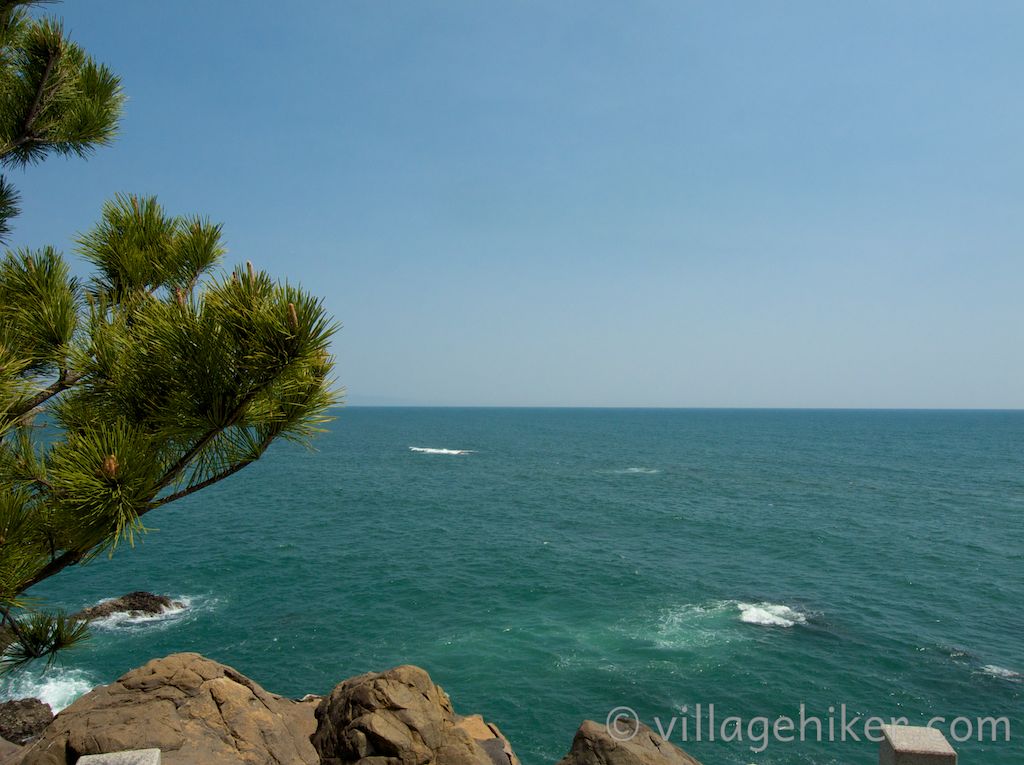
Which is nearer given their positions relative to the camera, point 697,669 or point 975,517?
point 697,669

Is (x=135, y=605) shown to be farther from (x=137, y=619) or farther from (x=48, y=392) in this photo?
(x=48, y=392)

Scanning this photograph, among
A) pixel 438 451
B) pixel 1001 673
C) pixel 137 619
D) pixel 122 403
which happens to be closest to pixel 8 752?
pixel 122 403

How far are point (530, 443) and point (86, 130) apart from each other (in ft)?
392

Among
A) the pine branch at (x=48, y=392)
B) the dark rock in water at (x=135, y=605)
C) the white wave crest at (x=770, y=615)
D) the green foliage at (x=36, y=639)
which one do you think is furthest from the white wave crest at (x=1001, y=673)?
the dark rock in water at (x=135, y=605)

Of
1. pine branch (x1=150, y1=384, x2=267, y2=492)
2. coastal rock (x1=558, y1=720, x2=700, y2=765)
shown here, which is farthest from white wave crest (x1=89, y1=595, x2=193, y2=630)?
pine branch (x1=150, y1=384, x2=267, y2=492)

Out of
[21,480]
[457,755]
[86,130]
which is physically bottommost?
[457,755]

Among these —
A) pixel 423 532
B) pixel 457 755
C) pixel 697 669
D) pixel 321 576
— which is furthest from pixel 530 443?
pixel 457 755

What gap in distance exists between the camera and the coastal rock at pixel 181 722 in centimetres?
941

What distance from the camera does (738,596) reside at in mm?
32625

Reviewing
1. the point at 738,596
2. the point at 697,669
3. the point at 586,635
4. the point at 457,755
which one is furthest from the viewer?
the point at 738,596

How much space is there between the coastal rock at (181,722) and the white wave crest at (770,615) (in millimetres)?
24061

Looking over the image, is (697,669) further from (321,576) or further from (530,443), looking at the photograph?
(530,443)

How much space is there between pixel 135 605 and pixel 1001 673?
39.1 m

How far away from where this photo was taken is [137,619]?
29328 millimetres
